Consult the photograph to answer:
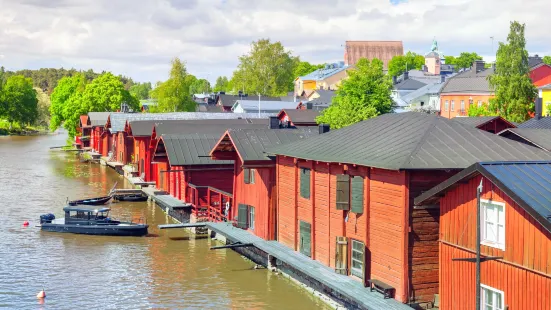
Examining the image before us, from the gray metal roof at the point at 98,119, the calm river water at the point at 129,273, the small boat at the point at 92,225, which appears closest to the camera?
the calm river water at the point at 129,273

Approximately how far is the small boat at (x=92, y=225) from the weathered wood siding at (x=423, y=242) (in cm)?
2138

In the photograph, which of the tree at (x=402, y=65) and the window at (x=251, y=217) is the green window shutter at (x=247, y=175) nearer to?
the window at (x=251, y=217)

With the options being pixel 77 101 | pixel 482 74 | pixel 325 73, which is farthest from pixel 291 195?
pixel 325 73

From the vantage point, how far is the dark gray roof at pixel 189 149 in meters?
46.2

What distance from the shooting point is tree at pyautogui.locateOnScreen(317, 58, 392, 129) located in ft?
182

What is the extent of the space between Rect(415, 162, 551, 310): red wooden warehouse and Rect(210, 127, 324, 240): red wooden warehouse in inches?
545

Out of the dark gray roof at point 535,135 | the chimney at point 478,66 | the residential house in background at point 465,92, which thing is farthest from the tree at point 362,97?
the chimney at point 478,66

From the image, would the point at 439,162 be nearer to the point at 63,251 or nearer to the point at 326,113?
the point at 63,251

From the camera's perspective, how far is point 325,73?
170875 mm

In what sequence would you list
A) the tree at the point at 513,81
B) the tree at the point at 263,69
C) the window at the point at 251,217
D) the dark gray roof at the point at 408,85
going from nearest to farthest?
the window at the point at 251,217 < the tree at the point at 513,81 < the dark gray roof at the point at 408,85 < the tree at the point at 263,69

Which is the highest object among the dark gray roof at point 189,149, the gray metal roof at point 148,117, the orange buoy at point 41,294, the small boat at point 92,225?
the gray metal roof at point 148,117

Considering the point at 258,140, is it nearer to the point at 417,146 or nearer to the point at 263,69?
the point at 417,146

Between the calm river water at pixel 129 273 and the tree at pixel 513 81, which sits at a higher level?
the tree at pixel 513 81

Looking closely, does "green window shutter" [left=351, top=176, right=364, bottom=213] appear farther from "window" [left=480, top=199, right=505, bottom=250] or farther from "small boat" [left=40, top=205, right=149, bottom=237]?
"small boat" [left=40, top=205, right=149, bottom=237]
